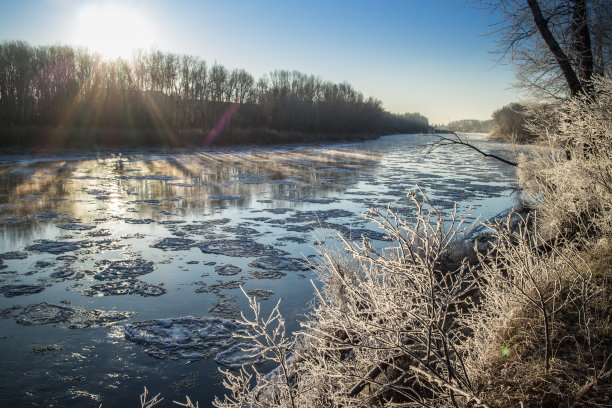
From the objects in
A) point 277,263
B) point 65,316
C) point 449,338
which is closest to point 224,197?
point 277,263

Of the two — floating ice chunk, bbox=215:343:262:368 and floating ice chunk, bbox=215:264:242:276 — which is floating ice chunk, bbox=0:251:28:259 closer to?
floating ice chunk, bbox=215:264:242:276

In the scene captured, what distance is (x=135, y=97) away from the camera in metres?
44.8

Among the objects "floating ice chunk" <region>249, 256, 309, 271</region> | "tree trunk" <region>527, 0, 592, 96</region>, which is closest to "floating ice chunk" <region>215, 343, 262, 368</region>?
"floating ice chunk" <region>249, 256, 309, 271</region>

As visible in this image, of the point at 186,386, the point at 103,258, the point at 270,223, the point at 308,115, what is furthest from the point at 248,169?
the point at 308,115

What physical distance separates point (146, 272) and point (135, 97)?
42.2 meters

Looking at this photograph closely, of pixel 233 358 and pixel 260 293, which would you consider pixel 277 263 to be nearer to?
pixel 260 293

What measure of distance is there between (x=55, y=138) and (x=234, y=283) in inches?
1260

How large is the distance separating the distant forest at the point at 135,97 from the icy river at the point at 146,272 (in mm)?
23336

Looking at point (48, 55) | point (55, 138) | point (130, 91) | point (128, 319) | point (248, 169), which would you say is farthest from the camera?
point (130, 91)

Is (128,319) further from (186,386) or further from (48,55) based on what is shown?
(48,55)

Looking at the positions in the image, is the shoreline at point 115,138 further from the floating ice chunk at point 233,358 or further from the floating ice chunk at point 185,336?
the floating ice chunk at point 233,358

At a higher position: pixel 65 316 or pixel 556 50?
pixel 556 50

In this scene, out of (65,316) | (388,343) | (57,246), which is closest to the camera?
(388,343)

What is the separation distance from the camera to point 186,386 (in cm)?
451
